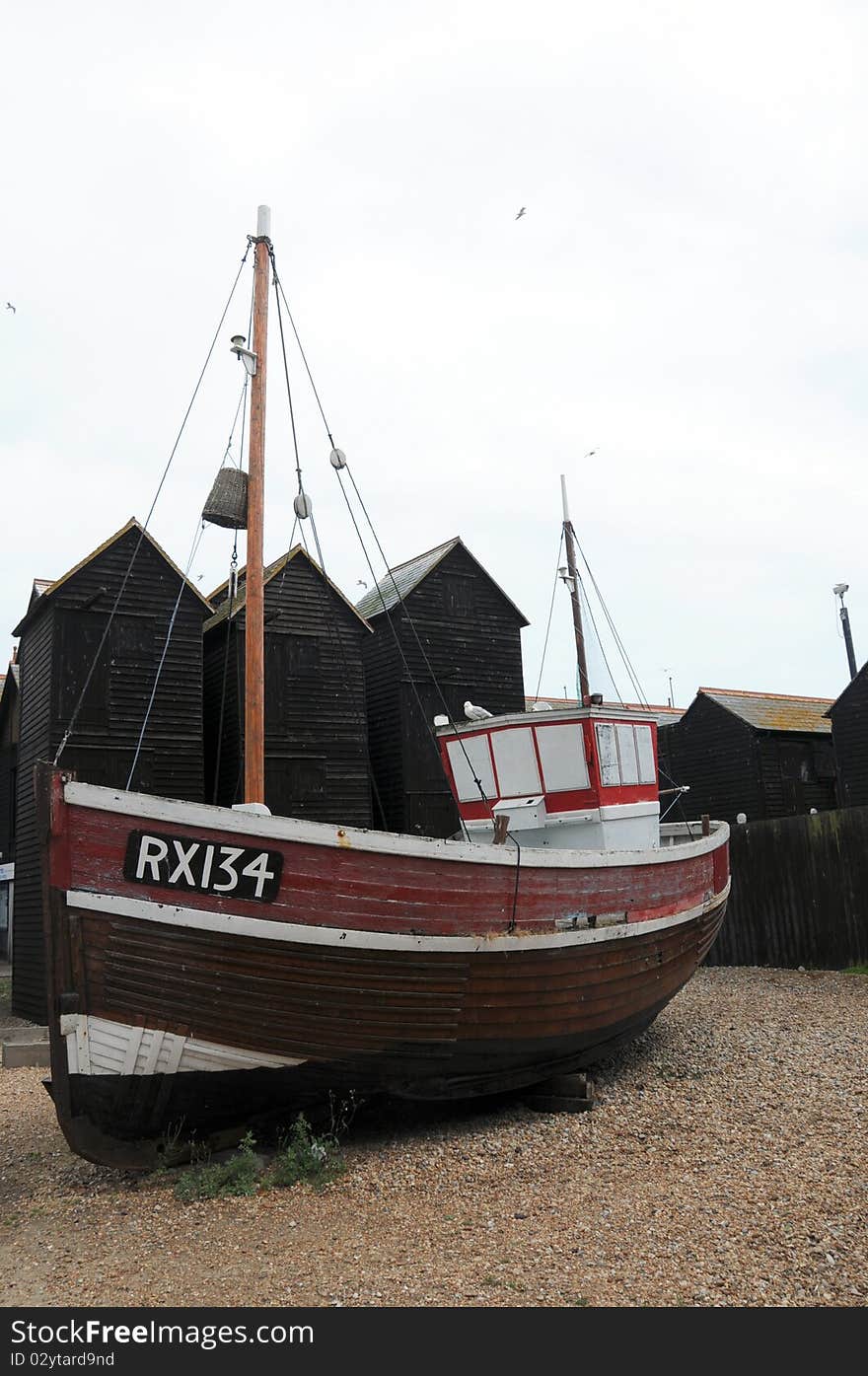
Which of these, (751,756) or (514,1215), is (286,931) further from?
(751,756)

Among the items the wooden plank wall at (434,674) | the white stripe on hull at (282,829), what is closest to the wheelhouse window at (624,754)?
the white stripe on hull at (282,829)

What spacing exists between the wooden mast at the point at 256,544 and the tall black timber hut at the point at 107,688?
8700 millimetres

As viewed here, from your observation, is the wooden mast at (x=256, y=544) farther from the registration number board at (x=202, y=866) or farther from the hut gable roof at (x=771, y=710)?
the hut gable roof at (x=771, y=710)

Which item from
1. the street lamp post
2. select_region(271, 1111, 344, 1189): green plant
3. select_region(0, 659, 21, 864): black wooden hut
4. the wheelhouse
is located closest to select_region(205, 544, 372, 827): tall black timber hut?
select_region(0, 659, 21, 864): black wooden hut

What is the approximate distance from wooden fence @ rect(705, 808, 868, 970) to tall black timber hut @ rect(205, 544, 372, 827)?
7.85m

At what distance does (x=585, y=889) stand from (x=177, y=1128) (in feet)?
13.2

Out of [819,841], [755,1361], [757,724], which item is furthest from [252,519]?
[757,724]

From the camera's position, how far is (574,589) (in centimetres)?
1639

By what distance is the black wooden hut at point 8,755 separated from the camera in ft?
75.9

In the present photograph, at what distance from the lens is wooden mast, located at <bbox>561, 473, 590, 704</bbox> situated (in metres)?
16.2

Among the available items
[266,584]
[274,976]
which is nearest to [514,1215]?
[274,976]

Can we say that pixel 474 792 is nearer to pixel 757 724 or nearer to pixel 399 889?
pixel 399 889

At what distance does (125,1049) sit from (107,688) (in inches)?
469

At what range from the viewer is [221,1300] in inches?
181
